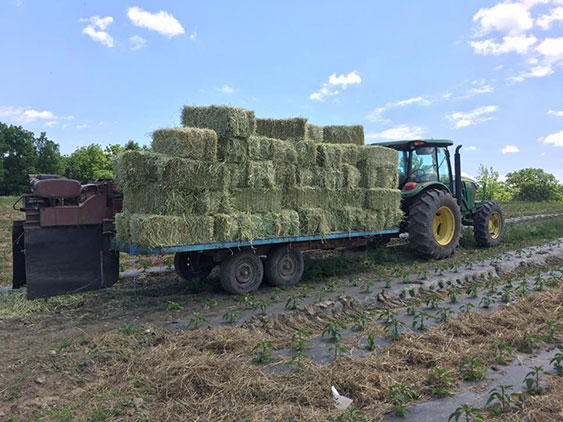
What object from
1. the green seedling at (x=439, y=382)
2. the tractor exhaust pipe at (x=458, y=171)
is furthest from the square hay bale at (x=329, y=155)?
the green seedling at (x=439, y=382)

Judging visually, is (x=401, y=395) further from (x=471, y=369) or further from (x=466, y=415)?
(x=471, y=369)

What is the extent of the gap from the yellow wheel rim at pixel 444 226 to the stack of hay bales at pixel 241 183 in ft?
7.54

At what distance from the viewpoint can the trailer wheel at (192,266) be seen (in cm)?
845

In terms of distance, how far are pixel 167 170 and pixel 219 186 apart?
0.91 m

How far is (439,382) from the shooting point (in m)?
4.09

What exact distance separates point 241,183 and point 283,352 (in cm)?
335

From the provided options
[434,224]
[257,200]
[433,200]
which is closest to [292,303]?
[257,200]

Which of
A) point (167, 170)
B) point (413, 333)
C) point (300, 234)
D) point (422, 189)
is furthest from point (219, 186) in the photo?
point (422, 189)

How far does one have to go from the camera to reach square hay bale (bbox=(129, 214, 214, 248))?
21.1 feet

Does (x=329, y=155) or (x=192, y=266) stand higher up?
(x=329, y=155)

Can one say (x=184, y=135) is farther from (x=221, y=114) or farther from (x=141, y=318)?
(x=141, y=318)

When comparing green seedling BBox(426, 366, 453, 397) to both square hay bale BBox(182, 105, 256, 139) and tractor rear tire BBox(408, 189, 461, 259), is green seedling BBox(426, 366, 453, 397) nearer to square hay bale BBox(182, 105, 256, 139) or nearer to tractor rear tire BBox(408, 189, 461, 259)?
square hay bale BBox(182, 105, 256, 139)

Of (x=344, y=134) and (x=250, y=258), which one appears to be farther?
(x=344, y=134)

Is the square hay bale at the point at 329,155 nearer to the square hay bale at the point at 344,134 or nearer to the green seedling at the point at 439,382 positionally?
the square hay bale at the point at 344,134
